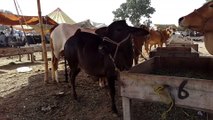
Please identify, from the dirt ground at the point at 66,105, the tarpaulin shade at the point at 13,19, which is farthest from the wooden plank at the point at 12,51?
the dirt ground at the point at 66,105

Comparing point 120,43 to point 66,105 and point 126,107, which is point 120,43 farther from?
point 66,105

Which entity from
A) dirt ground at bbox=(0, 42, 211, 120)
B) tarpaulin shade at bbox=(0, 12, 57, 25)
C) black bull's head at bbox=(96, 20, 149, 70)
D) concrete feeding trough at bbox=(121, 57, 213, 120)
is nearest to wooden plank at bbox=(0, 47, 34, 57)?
tarpaulin shade at bbox=(0, 12, 57, 25)

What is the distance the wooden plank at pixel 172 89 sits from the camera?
1.96m

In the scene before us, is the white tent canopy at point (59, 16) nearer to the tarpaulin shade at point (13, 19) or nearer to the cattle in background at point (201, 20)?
the tarpaulin shade at point (13, 19)

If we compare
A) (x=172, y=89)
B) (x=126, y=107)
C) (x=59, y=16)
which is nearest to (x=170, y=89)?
(x=172, y=89)

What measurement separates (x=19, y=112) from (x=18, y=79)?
2827mm

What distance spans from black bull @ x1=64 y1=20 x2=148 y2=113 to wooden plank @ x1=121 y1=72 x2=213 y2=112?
1581mm

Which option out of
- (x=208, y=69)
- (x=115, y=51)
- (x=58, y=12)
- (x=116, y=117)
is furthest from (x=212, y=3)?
(x=58, y=12)

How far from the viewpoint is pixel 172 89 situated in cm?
208

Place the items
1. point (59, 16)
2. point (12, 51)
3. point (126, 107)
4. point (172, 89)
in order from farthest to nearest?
1. point (59, 16)
2. point (12, 51)
3. point (126, 107)
4. point (172, 89)

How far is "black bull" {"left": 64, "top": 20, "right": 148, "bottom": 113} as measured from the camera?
152 inches

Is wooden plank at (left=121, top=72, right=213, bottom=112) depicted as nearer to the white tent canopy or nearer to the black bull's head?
the black bull's head

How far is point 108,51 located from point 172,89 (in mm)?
1994

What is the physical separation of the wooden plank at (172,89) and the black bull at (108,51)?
158 centimetres
